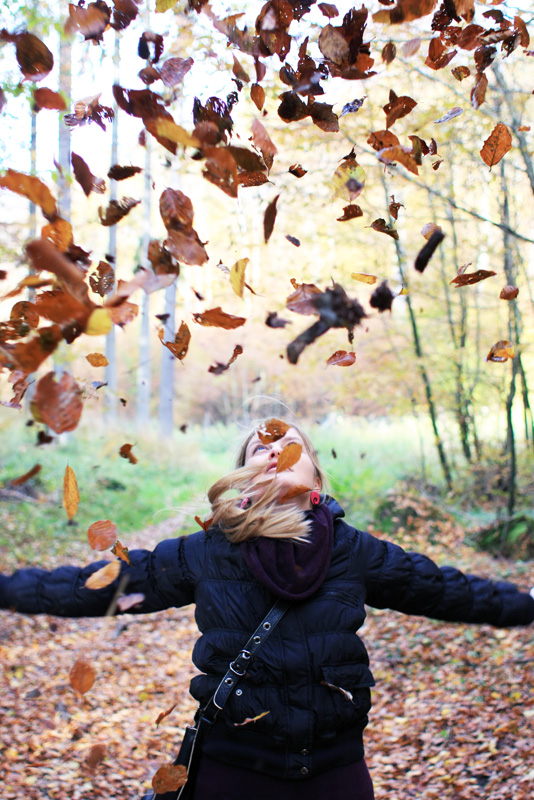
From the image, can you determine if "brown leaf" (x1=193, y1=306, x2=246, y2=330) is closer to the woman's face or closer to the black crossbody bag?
the woman's face

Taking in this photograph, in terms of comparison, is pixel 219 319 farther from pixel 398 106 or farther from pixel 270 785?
pixel 270 785

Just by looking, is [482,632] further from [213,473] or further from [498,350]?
[213,473]

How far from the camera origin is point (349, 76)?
1.70 metres

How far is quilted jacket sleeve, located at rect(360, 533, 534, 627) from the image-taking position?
1.95m

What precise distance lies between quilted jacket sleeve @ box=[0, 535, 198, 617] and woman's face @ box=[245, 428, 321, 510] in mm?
391

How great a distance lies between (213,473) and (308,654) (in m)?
13.0

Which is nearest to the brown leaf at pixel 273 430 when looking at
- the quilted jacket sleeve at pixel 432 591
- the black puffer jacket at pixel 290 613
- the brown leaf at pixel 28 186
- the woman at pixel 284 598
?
the woman at pixel 284 598

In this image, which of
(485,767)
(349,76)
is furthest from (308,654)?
(485,767)

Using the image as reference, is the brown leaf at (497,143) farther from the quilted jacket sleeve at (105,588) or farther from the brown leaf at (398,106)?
the quilted jacket sleeve at (105,588)

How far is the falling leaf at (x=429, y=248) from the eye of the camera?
1.42 m

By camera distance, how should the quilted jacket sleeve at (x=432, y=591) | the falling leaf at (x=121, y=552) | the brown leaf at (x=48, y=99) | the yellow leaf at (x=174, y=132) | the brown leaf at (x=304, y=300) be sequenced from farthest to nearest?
the quilted jacket sleeve at (x=432, y=591) → the falling leaf at (x=121, y=552) → the brown leaf at (x=48, y=99) → the brown leaf at (x=304, y=300) → the yellow leaf at (x=174, y=132)

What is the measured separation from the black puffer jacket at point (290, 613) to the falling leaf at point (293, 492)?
0.50 ft

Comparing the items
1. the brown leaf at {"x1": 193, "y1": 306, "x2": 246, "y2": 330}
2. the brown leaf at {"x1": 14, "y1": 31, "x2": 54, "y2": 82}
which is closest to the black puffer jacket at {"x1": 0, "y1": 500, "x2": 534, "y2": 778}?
the brown leaf at {"x1": 193, "y1": 306, "x2": 246, "y2": 330}

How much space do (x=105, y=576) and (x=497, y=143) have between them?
194 cm
